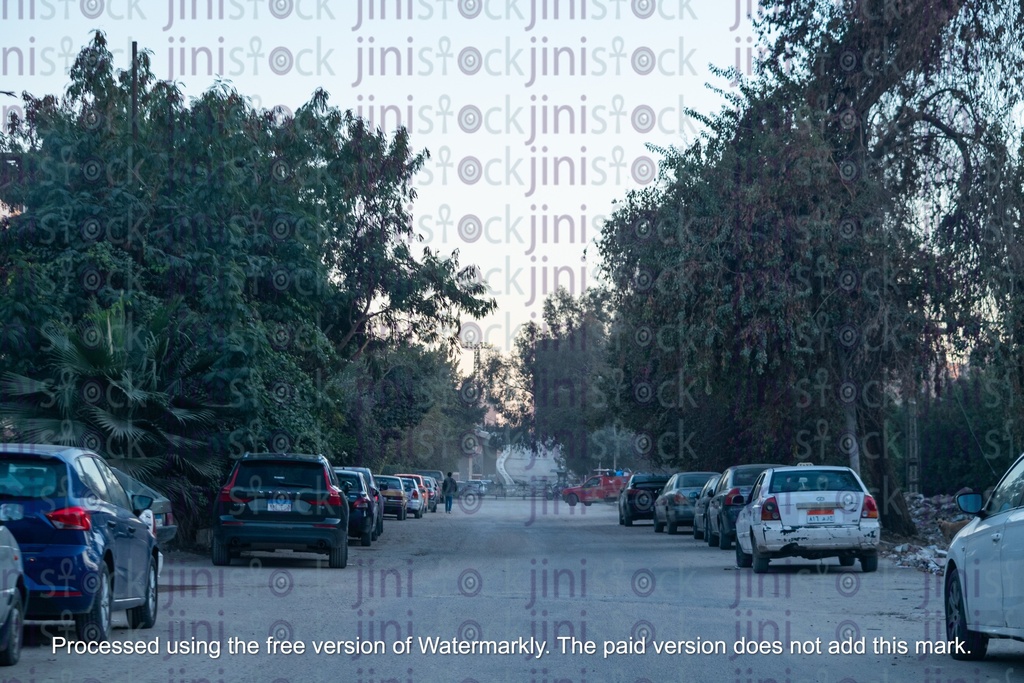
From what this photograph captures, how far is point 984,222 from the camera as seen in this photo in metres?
24.5

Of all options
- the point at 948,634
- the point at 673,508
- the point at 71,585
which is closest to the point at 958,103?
the point at 673,508

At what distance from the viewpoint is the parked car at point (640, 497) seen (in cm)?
4156

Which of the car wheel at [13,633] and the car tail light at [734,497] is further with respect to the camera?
the car tail light at [734,497]

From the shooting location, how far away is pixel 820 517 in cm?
1942

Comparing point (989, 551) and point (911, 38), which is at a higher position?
point (911, 38)

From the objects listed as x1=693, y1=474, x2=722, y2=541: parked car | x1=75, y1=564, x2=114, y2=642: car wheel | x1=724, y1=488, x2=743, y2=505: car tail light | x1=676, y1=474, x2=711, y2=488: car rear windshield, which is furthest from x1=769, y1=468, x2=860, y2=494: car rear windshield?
x1=676, y1=474, x2=711, y2=488: car rear windshield

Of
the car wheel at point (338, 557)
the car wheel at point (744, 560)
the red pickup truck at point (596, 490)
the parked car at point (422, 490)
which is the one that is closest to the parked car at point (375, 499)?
the car wheel at point (338, 557)

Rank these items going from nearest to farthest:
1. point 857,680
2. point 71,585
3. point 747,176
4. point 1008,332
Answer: point 857,680 → point 71,585 → point 1008,332 → point 747,176

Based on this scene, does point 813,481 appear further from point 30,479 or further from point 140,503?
point 30,479

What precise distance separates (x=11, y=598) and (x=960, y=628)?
22.6 ft

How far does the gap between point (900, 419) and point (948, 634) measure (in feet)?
122

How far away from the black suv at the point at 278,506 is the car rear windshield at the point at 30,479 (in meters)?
9.76

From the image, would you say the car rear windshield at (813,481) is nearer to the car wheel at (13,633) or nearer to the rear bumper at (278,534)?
the rear bumper at (278,534)

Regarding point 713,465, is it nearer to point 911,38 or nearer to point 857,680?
point 911,38
